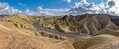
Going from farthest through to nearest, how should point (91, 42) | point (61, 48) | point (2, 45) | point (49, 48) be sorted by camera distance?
point (91, 42) → point (61, 48) → point (49, 48) → point (2, 45)

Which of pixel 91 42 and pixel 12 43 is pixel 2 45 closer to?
pixel 12 43

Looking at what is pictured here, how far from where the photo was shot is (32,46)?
3086cm

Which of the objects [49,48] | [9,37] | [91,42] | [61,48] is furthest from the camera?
[91,42]

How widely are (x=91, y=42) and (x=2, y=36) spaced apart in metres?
22.5

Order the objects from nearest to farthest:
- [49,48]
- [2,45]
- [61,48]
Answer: [2,45] < [49,48] < [61,48]

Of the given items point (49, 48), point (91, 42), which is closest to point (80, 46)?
point (91, 42)

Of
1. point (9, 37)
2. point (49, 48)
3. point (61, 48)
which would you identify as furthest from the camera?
point (61, 48)

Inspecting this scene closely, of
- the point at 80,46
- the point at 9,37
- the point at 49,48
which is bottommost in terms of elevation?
the point at 80,46

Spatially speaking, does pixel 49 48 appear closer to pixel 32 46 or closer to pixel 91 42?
pixel 32 46

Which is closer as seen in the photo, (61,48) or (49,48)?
(49,48)

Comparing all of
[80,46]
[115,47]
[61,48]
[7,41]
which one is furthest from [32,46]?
[80,46]

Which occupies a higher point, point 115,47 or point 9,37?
point 9,37

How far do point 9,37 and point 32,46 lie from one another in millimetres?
3428

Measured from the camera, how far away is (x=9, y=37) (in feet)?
104
